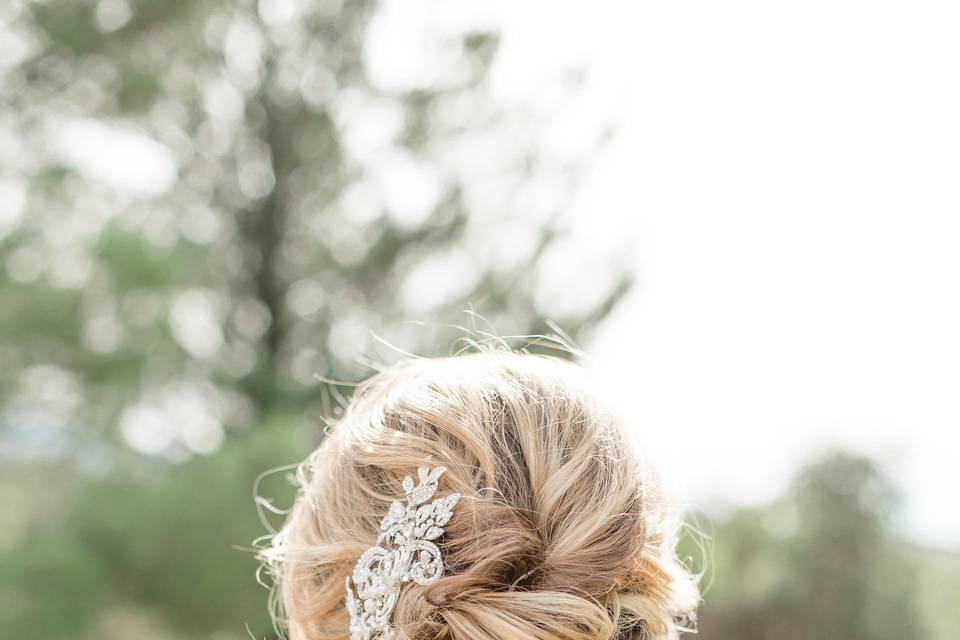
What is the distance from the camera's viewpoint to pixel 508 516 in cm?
91

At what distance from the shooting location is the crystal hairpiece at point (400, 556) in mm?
909

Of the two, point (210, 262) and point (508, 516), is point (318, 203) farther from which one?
point (508, 516)

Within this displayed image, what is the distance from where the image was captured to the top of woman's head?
35.5 inches

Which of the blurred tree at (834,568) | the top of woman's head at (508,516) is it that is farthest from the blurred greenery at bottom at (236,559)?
the top of woman's head at (508,516)

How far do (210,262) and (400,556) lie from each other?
5337 millimetres

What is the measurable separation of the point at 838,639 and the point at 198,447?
4.59 meters

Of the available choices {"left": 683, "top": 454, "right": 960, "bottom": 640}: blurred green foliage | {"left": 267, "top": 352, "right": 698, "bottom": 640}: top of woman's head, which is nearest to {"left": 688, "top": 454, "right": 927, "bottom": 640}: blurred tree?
{"left": 683, "top": 454, "right": 960, "bottom": 640}: blurred green foliage

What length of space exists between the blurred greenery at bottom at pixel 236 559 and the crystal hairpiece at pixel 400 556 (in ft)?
4.74

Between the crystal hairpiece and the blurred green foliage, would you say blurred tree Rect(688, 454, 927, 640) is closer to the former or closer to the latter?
the blurred green foliage

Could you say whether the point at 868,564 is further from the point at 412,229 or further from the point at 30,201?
the point at 30,201

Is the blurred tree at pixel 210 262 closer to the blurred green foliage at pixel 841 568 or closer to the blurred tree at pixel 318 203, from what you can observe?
the blurred tree at pixel 318 203

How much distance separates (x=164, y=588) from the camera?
4207 millimetres

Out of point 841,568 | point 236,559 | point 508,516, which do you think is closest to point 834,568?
point 841,568

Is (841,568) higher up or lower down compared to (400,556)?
higher up
